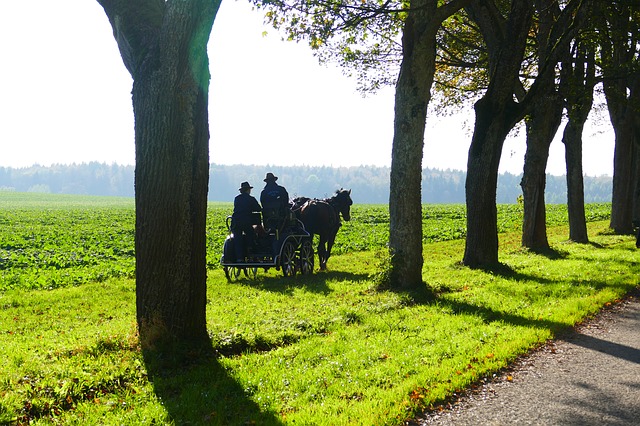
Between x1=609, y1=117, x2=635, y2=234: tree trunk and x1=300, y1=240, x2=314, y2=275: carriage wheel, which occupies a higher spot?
x1=609, y1=117, x2=635, y2=234: tree trunk

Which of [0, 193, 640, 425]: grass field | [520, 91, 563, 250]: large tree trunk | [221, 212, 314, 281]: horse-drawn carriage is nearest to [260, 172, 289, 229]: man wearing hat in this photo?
[221, 212, 314, 281]: horse-drawn carriage

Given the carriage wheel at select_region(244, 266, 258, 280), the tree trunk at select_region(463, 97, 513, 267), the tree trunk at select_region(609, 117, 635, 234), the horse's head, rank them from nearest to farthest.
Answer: the tree trunk at select_region(463, 97, 513, 267) → the carriage wheel at select_region(244, 266, 258, 280) → the horse's head → the tree trunk at select_region(609, 117, 635, 234)

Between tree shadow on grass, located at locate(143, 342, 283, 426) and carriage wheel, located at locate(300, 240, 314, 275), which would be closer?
tree shadow on grass, located at locate(143, 342, 283, 426)

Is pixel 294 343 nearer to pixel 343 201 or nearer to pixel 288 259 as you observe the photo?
pixel 288 259

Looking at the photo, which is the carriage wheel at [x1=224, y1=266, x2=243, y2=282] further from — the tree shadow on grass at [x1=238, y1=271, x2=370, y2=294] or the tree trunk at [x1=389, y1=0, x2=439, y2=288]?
the tree trunk at [x1=389, y1=0, x2=439, y2=288]

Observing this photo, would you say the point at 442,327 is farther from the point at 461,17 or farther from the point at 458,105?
the point at 458,105

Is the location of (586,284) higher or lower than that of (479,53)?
lower

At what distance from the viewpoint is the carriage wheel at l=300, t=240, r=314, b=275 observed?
15537mm

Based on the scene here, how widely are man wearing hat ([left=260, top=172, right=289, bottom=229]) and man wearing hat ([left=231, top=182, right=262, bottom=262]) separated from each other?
35 cm

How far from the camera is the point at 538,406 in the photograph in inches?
206

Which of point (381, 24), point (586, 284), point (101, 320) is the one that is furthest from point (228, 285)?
point (381, 24)

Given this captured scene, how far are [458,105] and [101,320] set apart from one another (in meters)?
18.8

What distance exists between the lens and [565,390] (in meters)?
5.65

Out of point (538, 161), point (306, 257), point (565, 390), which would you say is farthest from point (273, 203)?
point (565, 390)
